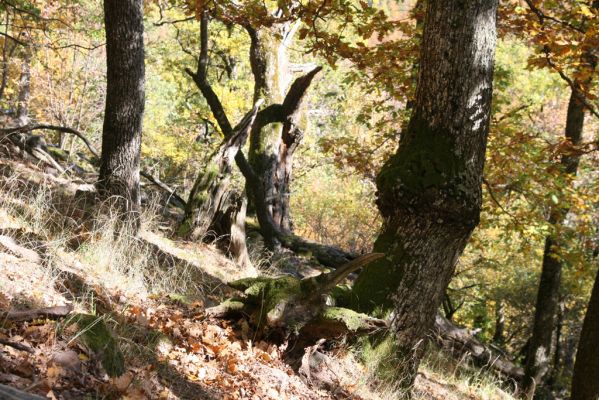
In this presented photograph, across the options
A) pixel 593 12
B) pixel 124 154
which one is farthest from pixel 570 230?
pixel 124 154

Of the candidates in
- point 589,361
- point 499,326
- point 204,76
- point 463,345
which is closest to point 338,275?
point 589,361

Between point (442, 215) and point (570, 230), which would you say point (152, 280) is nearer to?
point (442, 215)

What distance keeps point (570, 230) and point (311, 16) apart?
5.88 metres

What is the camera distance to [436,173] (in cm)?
450

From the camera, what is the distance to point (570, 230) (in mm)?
9406

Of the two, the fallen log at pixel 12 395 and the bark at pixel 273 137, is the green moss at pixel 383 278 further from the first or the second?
the bark at pixel 273 137

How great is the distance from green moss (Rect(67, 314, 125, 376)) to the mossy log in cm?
147

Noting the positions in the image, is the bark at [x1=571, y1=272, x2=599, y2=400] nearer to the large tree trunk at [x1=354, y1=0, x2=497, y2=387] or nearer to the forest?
the forest

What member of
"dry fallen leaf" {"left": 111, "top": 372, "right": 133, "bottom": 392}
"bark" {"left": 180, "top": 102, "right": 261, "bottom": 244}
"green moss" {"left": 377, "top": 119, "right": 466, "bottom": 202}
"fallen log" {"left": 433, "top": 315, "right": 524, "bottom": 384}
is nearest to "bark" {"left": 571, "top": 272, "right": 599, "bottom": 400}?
"fallen log" {"left": 433, "top": 315, "right": 524, "bottom": 384}

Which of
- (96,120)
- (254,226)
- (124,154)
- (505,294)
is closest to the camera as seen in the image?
(124,154)

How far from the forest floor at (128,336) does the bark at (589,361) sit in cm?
100

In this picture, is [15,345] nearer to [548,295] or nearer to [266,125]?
[266,125]

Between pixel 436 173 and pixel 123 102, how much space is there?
3488mm

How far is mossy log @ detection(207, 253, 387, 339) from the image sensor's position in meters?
4.62
